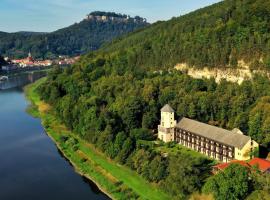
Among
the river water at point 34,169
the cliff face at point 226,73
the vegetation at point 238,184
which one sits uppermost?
the cliff face at point 226,73

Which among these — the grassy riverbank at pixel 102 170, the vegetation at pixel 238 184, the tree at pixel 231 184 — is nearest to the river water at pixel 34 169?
the grassy riverbank at pixel 102 170

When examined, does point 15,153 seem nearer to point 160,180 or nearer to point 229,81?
point 160,180

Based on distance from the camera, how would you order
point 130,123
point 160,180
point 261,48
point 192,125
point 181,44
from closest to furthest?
point 160,180, point 192,125, point 130,123, point 261,48, point 181,44

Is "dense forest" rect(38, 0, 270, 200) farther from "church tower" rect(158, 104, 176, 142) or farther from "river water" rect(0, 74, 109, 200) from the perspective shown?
"river water" rect(0, 74, 109, 200)

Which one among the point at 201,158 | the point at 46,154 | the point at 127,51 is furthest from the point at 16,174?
the point at 127,51

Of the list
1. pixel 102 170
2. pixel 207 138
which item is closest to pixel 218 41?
pixel 207 138

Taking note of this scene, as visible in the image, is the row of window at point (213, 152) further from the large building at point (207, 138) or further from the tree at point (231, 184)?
the tree at point (231, 184)

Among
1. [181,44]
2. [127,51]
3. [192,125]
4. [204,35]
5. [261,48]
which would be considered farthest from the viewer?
[127,51]
